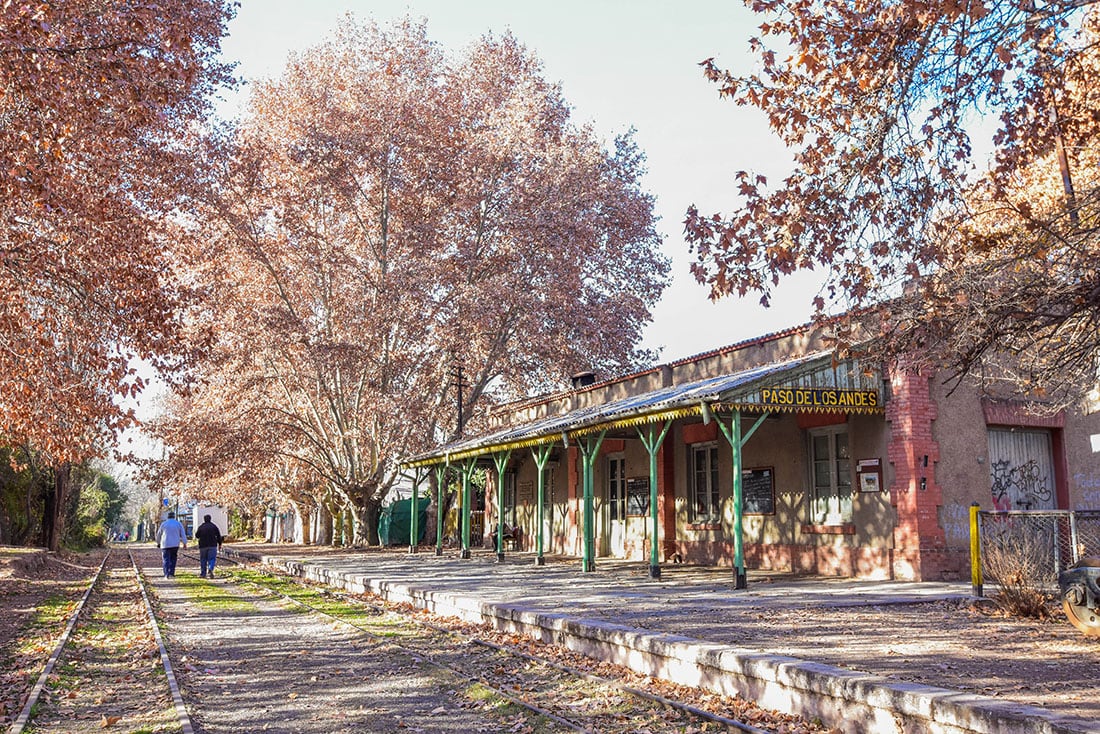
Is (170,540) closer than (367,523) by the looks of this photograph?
Yes

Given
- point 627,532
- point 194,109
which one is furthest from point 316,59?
point 627,532

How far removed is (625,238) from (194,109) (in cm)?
1835

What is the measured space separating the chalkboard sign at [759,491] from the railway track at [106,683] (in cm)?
1065

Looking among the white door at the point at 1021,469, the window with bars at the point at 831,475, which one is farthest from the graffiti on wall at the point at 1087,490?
the window with bars at the point at 831,475

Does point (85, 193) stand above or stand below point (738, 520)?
above

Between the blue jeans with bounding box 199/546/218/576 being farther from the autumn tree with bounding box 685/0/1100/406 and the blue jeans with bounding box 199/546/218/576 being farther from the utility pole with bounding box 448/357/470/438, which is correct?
the autumn tree with bounding box 685/0/1100/406

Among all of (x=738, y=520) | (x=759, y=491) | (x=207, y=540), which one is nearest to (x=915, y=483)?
(x=738, y=520)

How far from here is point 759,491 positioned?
18.2m

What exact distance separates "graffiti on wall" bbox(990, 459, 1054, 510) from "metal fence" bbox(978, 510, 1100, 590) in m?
3.26

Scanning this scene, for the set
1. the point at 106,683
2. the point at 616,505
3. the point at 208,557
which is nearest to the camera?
the point at 106,683

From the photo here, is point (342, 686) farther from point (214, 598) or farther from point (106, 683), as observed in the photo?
point (214, 598)

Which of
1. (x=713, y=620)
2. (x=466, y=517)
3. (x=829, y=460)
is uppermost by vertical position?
(x=829, y=460)

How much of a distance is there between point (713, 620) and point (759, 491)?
7906 millimetres

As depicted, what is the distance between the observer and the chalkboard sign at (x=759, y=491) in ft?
58.7
